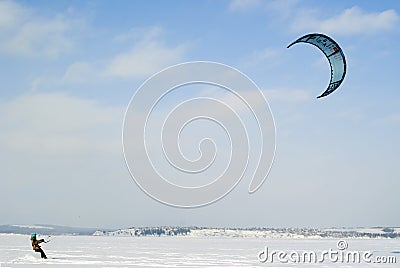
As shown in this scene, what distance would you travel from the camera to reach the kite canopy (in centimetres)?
1407

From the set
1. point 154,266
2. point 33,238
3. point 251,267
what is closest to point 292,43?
point 251,267

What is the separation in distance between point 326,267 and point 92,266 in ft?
22.8

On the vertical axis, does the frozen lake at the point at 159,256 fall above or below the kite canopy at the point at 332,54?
below

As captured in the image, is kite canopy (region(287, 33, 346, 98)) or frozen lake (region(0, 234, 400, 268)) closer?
frozen lake (region(0, 234, 400, 268))

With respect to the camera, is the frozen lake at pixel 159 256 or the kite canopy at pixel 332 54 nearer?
the frozen lake at pixel 159 256

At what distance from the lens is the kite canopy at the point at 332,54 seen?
46.2 ft

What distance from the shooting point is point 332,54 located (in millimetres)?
14570

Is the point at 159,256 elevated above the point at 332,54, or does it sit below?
below

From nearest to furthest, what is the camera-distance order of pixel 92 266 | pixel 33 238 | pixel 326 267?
pixel 92 266 → pixel 326 267 → pixel 33 238

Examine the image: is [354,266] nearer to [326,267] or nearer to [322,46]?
[326,267]

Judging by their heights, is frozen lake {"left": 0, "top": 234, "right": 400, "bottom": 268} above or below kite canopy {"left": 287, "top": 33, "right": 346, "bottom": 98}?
below

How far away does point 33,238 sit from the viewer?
1577 cm

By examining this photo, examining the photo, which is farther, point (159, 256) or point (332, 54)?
point (159, 256)

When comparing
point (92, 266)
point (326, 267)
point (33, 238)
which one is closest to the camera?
point (92, 266)
